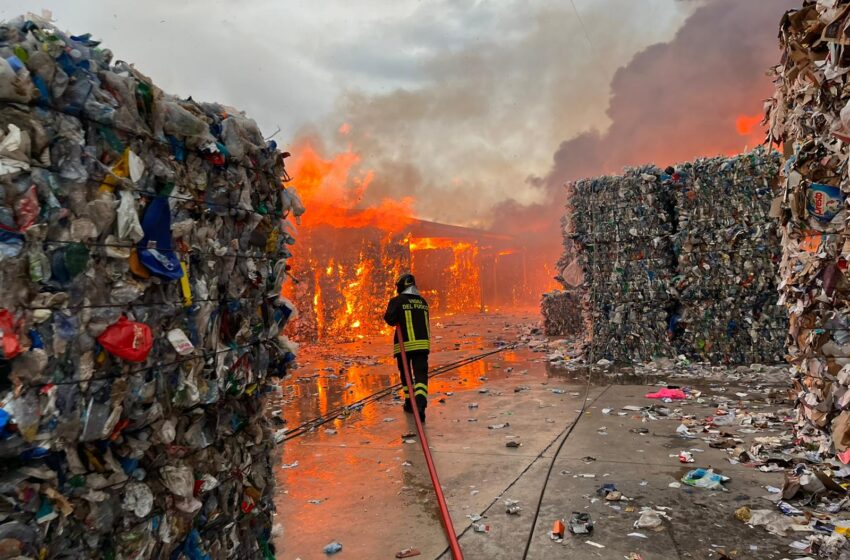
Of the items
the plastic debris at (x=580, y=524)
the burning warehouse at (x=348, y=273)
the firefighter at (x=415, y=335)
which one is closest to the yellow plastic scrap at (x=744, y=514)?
the plastic debris at (x=580, y=524)

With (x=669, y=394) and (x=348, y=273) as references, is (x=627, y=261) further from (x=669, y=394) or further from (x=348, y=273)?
(x=348, y=273)

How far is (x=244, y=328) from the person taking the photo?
264 centimetres

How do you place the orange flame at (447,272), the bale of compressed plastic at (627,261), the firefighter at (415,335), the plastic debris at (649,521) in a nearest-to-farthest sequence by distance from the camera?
the plastic debris at (649,521) < the firefighter at (415,335) < the bale of compressed plastic at (627,261) < the orange flame at (447,272)

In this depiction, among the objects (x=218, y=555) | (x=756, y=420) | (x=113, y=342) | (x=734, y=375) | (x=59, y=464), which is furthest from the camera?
(x=734, y=375)

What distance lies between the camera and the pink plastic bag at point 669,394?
22.4 feet

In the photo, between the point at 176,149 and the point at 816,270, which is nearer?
the point at 176,149

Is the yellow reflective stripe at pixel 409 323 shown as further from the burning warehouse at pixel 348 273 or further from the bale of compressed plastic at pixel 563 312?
the bale of compressed plastic at pixel 563 312

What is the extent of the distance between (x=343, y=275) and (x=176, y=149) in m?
15.2

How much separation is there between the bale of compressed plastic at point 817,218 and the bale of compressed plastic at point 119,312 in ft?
13.6

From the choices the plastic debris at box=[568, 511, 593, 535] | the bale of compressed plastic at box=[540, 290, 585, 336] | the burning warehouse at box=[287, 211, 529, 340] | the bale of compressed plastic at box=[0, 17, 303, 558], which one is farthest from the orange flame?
the bale of compressed plastic at box=[0, 17, 303, 558]

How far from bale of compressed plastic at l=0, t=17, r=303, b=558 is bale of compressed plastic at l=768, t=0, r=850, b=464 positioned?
163 inches

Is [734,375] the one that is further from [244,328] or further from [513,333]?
[513,333]

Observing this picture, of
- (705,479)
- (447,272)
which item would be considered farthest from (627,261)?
(447,272)

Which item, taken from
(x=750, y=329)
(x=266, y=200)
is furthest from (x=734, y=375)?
(x=266, y=200)
